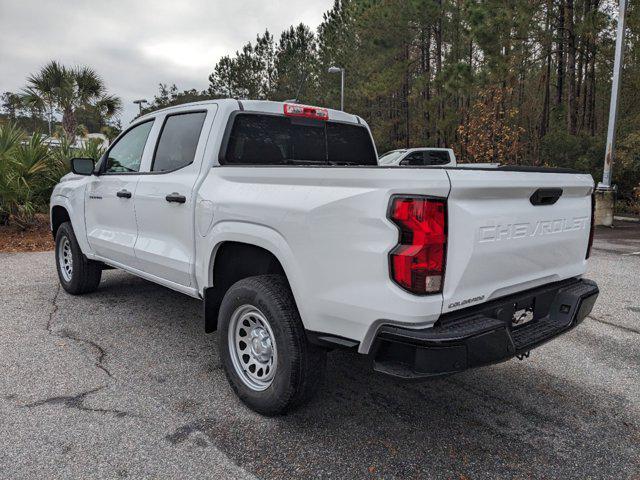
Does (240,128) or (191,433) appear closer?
(191,433)

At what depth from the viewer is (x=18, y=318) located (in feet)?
15.6

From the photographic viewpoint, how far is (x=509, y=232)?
8.18ft

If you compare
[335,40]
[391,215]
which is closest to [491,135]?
[391,215]

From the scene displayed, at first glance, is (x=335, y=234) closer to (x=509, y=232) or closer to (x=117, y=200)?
(x=509, y=232)

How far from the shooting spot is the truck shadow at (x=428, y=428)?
2.52 m

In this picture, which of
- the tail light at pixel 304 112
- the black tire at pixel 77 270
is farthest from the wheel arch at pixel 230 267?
the black tire at pixel 77 270

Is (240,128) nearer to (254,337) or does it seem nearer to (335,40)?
(254,337)

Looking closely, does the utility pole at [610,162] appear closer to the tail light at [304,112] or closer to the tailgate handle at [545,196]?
the tail light at [304,112]

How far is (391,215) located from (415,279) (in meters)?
0.30

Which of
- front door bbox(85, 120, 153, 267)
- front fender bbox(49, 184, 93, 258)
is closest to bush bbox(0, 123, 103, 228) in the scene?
front fender bbox(49, 184, 93, 258)

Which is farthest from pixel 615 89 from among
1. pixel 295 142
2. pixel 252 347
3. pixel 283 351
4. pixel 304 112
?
pixel 283 351

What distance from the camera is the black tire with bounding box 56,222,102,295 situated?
5316mm

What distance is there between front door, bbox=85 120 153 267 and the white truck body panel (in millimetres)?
723

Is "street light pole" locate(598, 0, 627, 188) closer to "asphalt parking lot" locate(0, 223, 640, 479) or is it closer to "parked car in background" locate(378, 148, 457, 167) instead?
"parked car in background" locate(378, 148, 457, 167)
